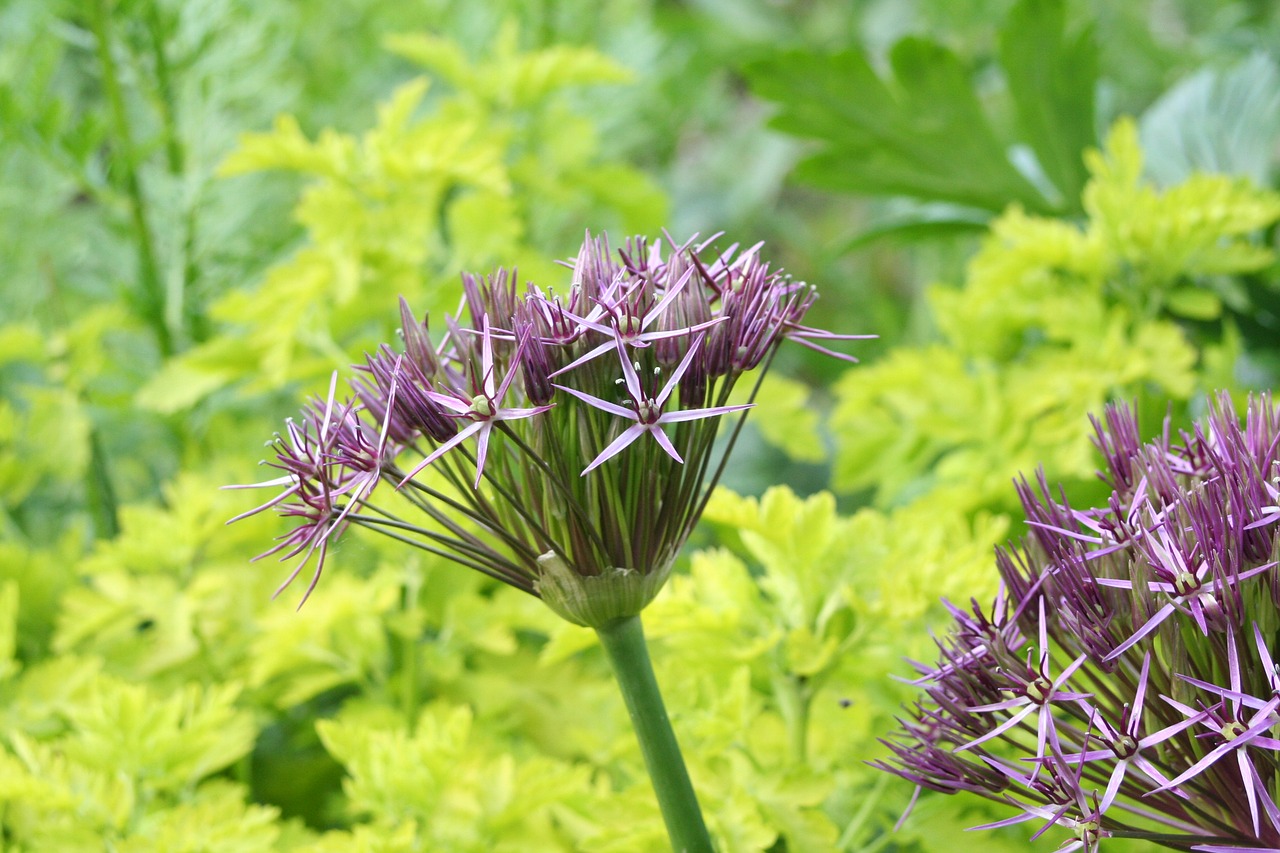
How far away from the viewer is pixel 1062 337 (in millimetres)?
800

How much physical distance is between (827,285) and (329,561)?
1324 mm

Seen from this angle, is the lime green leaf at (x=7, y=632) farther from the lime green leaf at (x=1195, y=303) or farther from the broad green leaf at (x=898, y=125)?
the lime green leaf at (x=1195, y=303)

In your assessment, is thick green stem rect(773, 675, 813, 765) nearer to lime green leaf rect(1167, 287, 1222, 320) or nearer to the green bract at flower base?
the green bract at flower base

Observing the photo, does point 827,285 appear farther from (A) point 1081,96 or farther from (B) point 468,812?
(B) point 468,812

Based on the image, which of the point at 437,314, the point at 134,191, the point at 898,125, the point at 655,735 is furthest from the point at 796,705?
the point at 134,191

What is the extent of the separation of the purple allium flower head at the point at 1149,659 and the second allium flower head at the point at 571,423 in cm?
12

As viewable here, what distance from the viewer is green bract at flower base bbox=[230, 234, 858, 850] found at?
1.25 feet

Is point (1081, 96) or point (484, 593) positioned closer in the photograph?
point (484, 593)

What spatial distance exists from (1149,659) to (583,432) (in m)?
0.20

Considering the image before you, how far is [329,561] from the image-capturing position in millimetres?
835

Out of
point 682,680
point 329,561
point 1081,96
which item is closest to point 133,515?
point 329,561

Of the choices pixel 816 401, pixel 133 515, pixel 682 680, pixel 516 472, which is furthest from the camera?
pixel 816 401

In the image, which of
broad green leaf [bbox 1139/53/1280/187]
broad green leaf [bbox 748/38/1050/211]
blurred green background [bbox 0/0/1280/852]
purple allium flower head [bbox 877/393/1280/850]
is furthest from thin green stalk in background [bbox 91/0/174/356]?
broad green leaf [bbox 1139/53/1280/187]

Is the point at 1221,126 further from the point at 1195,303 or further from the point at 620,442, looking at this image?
the point at 620,442
